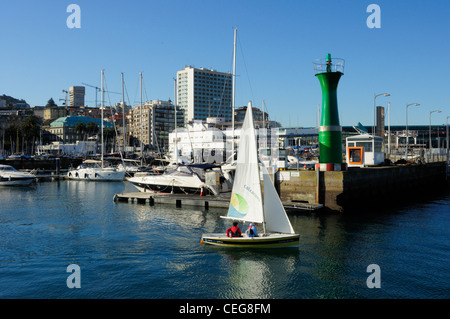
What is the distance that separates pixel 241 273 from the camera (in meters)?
19.8

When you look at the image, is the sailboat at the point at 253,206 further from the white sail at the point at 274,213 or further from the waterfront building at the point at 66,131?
the waterfront building at the point at 66,131

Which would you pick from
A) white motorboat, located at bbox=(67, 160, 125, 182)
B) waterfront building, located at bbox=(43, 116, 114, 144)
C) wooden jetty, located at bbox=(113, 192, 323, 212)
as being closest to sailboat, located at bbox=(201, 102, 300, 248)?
wooden jetty, located at bbox=(113, 192, 323, 212)

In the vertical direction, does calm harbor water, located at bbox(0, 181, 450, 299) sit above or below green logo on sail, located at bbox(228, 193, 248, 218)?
below

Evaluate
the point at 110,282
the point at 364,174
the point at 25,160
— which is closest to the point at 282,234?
the point at 110,282

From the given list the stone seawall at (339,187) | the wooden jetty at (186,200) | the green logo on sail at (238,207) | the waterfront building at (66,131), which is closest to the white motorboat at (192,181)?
the wooden jetty at (186,200)

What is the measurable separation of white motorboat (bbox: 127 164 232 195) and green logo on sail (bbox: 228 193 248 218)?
16.5 metres

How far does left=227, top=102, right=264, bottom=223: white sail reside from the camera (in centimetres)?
2312

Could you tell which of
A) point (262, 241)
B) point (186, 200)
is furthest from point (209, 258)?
point (186, 200)

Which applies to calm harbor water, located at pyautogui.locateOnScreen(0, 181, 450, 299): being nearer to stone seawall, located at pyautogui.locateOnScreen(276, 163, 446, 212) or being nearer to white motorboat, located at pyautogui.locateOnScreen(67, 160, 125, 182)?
stone seawall, located at pyautogui.locateOnScreen(276, 163, 446, 212)

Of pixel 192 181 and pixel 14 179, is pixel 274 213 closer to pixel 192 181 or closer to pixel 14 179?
pixel 192 181

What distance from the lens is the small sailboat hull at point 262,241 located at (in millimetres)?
22812

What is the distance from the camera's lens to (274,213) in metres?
23.9

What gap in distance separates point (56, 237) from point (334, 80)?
90.9 feet

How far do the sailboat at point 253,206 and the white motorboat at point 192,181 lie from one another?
17569 mm
